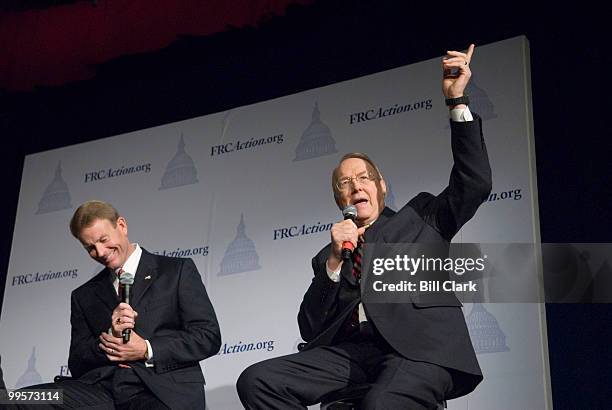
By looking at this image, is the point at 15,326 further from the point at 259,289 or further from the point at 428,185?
the point at 428,185

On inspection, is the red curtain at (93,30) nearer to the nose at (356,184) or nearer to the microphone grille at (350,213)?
the nose at (356,184)

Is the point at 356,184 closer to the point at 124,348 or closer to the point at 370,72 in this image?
the point at 124,348

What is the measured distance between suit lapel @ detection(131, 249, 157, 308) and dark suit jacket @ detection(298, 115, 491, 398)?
2.47ft

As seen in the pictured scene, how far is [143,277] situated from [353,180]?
0.98 metres

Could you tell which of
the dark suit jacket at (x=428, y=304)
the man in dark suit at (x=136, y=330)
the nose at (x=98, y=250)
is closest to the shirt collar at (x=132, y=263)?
the man in dark suit at (x=136, y=330)

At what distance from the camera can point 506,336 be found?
3.95 metres

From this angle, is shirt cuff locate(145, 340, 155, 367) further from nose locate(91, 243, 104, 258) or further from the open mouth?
the open mouth

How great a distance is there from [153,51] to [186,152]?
0.74 meters

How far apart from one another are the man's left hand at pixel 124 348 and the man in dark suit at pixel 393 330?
0.62m

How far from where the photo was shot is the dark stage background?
407 centimetres

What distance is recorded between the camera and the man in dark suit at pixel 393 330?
2953 mm


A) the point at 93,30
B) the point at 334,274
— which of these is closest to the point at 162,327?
the point at 334,274

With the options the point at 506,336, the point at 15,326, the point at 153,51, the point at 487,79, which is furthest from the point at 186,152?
the point at 506,336

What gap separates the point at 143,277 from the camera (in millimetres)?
3760
